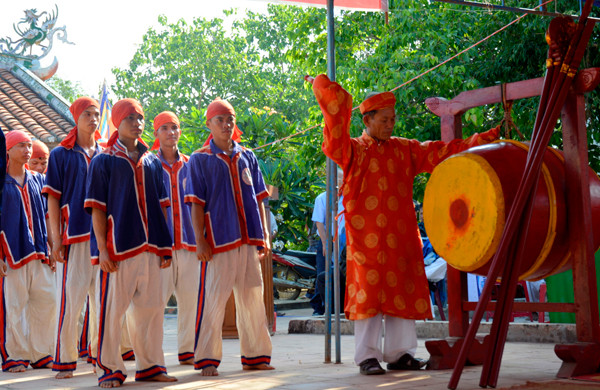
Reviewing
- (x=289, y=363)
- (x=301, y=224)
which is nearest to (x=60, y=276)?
(x=289, y=363)

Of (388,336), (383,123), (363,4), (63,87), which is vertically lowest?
(388,336)

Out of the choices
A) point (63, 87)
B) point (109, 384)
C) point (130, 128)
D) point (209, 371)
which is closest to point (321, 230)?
point (209, 371)

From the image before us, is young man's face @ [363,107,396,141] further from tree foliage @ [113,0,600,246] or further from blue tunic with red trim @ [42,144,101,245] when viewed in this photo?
tree foliage @ [113,0,600,246]

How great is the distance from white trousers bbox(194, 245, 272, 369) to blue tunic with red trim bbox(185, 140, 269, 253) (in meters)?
0.11

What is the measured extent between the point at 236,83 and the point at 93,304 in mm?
41289

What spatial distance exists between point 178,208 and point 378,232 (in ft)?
6.39

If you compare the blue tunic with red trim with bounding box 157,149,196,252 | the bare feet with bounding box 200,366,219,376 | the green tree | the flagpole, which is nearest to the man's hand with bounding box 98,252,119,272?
the bare feet with bounding box 200,366,219,376

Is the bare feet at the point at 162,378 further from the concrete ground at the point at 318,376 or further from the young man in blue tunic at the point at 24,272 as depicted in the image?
the young man in blue tunic at the point at 24,272

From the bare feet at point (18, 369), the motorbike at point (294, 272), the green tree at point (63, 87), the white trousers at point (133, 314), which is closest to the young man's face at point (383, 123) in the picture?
the white trousers at point (133, 314)

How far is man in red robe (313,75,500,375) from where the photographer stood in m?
5.39

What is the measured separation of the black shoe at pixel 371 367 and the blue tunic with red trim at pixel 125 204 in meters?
1.46

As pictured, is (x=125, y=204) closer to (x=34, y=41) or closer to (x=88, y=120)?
(x=88, y=120)

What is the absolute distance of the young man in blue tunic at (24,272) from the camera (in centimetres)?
655

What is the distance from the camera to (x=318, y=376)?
5141 millimetres
